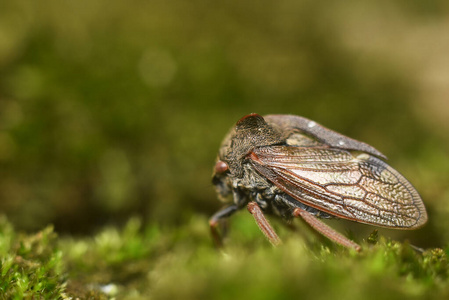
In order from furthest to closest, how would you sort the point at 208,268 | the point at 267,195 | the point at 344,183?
the point at 267,195 < the point at 344,183 < the point at 208,268

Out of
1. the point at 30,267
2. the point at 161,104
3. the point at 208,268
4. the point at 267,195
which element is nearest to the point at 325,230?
the point at 267,195

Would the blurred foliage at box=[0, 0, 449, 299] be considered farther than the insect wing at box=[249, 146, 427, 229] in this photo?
Yes

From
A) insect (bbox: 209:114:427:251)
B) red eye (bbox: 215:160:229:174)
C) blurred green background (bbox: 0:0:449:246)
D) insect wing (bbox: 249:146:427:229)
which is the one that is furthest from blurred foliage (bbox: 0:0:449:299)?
insect wing (bbox: 249:146:427:229)

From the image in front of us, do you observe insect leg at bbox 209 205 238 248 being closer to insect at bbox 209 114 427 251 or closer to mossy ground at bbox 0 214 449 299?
insect at bbox 209 114 427 251

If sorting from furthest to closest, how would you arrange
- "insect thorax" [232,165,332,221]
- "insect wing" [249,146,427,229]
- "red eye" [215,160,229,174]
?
1. "red eye" [215,160,229,174]
2. "insect thorax" [232,165,332,221]
3. "insect wing" [249,146,427,229]

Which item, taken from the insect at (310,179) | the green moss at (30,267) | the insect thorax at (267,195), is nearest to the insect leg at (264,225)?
the insect at (310,179)

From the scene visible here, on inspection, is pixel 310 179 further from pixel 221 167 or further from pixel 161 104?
pixel 161 104

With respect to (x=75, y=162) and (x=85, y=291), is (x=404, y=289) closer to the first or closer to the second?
(x=85, y=291)

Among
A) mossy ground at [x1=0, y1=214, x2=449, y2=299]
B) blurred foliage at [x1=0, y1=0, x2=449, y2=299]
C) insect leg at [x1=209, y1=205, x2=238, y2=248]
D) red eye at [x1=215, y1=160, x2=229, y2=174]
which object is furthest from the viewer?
blurred foliage at [x1=0, y1=0, x2=449, y2=299]
